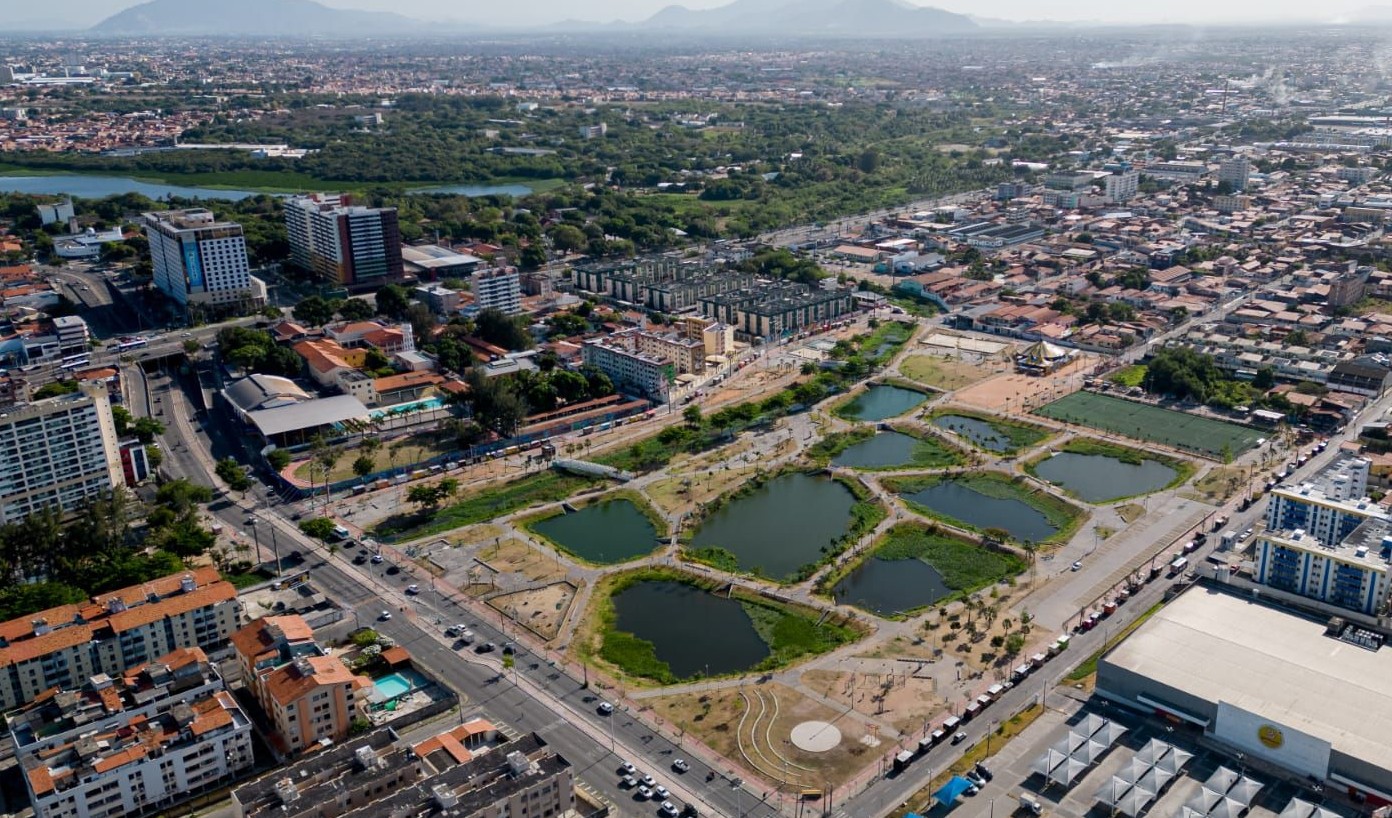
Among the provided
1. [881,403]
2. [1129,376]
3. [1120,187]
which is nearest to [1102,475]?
[881,403]

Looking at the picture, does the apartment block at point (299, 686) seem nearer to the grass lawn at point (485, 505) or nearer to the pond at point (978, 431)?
the grass lawn at point (485, 505)

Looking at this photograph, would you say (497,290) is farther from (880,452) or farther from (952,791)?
(952,791)

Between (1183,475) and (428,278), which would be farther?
(428,278)

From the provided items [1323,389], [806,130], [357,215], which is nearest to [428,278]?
[357,215]

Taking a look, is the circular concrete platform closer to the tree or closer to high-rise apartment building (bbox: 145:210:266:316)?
the tree

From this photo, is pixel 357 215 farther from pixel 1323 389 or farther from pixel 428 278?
pixel 1323 389

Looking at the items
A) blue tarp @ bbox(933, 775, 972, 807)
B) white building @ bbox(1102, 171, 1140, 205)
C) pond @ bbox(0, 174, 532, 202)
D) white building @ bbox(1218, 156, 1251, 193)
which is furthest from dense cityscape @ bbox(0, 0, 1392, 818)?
pond @ bbox(0, 174, 532, 202)
